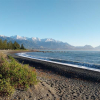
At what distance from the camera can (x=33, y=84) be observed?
21.2 feet

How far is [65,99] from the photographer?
600 centimetres

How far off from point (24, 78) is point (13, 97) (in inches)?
48.9

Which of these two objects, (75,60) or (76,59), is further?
(76,59)

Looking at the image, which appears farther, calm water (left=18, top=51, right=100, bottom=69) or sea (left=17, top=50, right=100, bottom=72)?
calm water (left=18, top=51, right=100, bottom=69)

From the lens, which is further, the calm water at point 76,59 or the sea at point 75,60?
the calm water at point 76,59

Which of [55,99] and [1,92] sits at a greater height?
[1,92]

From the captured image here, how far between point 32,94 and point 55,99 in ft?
5.18

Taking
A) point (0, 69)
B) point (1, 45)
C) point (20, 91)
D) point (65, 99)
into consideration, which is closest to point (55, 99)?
point (65, 99)

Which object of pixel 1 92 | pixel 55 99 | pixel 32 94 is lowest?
pixel 55 99

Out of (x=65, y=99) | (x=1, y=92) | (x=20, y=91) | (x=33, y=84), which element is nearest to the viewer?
(x=1, y=92)

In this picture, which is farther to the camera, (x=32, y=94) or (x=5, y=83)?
(x=32, y=94)

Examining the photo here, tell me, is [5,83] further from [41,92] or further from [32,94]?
[41,92]

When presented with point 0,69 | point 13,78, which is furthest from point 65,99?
point 0,69

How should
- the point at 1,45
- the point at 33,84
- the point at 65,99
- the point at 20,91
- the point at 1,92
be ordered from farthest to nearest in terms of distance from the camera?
the point at 1,45 < the point at 33,84 < the point at 65,99 < the point at 20,91 < the point at 1,92
